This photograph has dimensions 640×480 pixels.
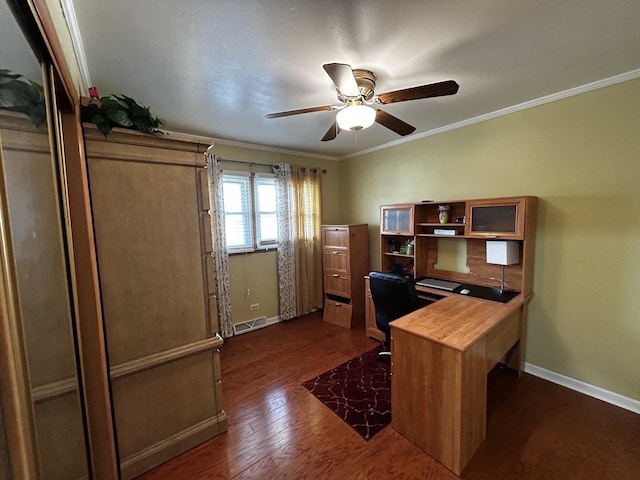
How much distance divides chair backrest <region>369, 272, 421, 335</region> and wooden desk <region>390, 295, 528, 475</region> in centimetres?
29

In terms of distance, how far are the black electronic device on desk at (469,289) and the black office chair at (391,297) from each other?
49 cm

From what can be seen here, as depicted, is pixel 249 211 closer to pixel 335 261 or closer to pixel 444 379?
pixel 335 261

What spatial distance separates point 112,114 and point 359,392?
270 centimetres

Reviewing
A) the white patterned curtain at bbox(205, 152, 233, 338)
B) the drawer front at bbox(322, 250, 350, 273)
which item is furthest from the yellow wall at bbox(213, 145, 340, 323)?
the drawer front at bbox(322, 250, 350, 273)

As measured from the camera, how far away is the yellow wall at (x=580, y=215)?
2.05m

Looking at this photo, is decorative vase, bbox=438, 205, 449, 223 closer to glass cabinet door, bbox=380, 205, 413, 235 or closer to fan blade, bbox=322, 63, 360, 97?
glass cabinet door, bbox=380, 205, 413, 235

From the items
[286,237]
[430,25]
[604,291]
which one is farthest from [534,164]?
[286,237]

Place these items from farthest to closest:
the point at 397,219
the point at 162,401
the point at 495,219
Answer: the point at 397,219, the point at 495,219, the point at 162,401

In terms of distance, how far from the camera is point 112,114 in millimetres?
1428

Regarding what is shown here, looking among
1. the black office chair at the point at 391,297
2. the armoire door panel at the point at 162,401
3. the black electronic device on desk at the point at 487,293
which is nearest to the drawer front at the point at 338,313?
the black office chair at the point at 391,297

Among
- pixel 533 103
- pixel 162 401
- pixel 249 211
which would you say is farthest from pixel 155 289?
pixel 533 103

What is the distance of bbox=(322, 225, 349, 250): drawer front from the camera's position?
12.3 feet

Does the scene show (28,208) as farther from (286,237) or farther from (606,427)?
(606,427)

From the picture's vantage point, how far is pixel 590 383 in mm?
2264
